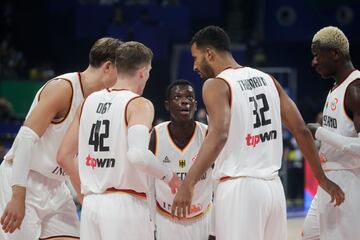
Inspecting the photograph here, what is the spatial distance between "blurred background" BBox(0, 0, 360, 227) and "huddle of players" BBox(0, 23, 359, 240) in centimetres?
1144

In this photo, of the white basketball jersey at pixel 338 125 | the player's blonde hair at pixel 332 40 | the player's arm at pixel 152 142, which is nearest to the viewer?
the white basketball jersey at pixel 338 125

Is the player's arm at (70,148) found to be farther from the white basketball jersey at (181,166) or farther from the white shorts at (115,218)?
the white basketball jersey at (181,166)

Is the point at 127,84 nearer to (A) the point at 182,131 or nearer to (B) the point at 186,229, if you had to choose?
(A) the point at 182,131

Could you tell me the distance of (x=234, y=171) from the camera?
205 inches

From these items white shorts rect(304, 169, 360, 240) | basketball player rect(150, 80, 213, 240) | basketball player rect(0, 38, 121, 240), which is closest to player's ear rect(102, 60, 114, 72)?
basketball player rect(0, 38, 121, 240)

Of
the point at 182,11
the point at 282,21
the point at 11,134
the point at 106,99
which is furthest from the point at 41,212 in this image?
the point at 282,21

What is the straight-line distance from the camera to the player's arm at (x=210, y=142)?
16.6ft

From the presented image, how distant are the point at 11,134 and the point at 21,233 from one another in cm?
796

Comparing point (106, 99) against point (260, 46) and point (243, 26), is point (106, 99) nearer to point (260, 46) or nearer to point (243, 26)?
point (260, 46)

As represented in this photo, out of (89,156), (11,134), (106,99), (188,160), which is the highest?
(106,99)

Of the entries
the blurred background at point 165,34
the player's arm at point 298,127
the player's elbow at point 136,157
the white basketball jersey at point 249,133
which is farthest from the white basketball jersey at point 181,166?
the blurred background at point 165,34

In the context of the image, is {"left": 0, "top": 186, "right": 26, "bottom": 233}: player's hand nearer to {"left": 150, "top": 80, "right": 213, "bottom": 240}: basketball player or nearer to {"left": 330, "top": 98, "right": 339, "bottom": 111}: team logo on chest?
{"left": 150, "top": 80, "right": 213, "bottom": 240}: basketball player

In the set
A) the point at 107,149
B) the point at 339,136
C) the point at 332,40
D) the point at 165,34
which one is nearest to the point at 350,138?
the point at 339,136

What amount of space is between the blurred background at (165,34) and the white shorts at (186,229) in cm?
1049
